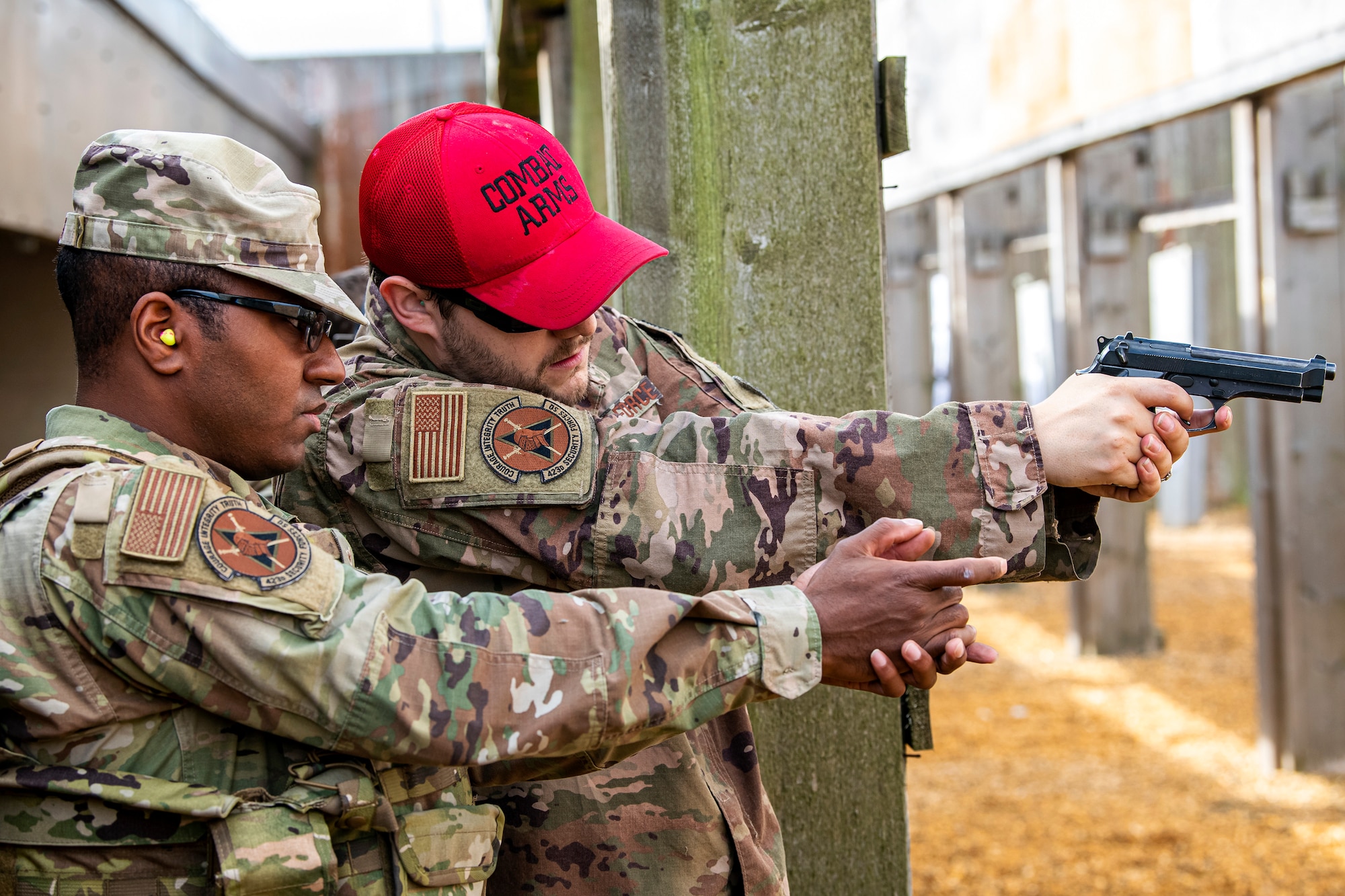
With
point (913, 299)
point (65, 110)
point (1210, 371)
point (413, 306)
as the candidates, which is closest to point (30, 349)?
point (65, 110)

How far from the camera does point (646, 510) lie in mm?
1610

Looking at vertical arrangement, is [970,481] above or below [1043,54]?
below

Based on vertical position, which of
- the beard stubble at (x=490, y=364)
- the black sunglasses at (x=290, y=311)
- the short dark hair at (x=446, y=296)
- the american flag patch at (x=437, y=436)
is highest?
the short dark hair at (x=446, y=296)

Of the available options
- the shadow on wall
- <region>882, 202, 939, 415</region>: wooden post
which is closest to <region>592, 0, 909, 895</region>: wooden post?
the shadow on wall

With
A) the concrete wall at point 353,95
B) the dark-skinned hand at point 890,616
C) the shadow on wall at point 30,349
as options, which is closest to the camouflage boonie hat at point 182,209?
the dark-skinned hand at point 890,616

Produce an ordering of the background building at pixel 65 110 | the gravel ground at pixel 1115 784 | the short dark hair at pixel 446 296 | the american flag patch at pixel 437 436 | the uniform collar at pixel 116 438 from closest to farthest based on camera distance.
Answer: the uniform collar at pixel 116 438 < the american flag patch at pixel 437 436 < the short dark hair at pixel 446 296 < the gravel ground at pixel 1115 784 < the background building at pixel 65 110

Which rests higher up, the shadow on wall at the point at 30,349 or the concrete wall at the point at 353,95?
the concrete wall at the point at 353,95

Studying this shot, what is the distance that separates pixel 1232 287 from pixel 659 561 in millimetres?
13305

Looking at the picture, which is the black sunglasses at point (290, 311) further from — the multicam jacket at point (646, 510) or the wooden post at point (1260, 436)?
the wooden post at point (1260, 436)

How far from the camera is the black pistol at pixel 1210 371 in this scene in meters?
1.84

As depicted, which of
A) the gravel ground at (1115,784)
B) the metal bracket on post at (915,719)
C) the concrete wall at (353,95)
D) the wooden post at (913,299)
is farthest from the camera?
the concrete wall at (353,95)

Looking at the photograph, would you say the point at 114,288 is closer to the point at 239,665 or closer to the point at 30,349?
the point at 239,665

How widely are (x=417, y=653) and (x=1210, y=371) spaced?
134 cm

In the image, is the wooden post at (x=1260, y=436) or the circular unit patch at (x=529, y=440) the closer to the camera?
the circular unit patch at (x=529, y=440)
